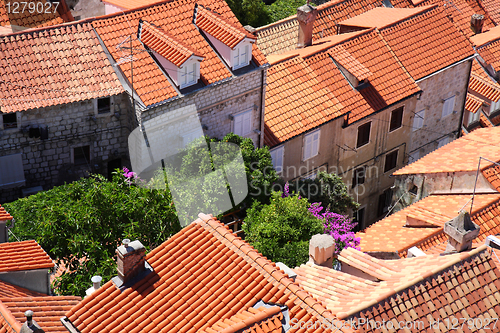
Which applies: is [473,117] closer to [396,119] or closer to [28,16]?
[396,119]

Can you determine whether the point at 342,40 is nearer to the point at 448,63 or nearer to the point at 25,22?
the point at 448,63

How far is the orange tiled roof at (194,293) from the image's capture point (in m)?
17.3

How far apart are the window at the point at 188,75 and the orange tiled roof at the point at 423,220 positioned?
30.7 feet

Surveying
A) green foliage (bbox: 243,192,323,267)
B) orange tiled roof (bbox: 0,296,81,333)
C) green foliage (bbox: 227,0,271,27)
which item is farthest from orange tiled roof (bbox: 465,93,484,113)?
orange tiled roof (bbox: 0,296,81,333)

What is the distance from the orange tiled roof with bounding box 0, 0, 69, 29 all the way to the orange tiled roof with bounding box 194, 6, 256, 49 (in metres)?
8.66

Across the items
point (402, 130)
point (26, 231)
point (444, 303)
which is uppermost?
point (444, 303)

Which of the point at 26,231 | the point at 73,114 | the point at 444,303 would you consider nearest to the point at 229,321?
the point at 444,303

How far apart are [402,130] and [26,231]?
20891 mm

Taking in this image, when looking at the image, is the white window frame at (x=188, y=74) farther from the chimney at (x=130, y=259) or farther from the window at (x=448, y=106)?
the window at (x=448, y=106)

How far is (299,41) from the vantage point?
37.7m

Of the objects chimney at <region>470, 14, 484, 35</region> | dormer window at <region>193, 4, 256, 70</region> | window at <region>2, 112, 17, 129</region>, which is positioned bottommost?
chimney at <region>470, 14, 484, 35</region>

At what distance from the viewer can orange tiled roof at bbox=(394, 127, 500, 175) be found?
98.4 ft

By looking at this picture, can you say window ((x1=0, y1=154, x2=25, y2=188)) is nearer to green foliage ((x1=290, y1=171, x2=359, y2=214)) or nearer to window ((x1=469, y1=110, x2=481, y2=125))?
green foliage ((x1=290, y1=171, x2=359, y2=214))

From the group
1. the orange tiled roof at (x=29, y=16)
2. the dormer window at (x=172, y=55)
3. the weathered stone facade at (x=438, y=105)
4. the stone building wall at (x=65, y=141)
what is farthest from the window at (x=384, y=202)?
the orange tiled roof at (x=29, y=16)
